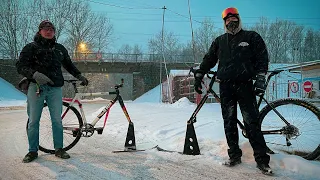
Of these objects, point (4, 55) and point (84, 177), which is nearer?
point (84, 177)

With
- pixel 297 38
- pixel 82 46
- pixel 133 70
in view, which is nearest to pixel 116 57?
pixel 133 70

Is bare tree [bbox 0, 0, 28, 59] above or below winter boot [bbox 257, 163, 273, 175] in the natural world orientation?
above

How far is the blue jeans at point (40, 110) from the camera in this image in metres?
4.04

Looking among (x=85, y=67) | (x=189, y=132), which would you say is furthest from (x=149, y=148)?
(x=85, y=67)

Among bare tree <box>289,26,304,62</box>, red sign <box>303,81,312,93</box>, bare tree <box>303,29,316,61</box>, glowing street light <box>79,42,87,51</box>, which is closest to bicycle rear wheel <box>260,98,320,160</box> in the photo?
bare tree <box>303,29,316,61</box>

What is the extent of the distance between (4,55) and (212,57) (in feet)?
144

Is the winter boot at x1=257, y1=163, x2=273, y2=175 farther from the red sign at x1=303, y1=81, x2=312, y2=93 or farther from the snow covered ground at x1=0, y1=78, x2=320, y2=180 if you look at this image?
the red sign at x1=303, y1=81, x2=312, y2=93

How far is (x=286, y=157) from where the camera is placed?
348 centimetres

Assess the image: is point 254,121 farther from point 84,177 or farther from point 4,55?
point 4,55

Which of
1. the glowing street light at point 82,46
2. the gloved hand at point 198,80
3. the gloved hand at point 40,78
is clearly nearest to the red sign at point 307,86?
the gloved hand at point 198,80

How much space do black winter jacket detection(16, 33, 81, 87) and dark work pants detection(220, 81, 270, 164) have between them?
2489mm

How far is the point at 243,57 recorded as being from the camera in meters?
3.52

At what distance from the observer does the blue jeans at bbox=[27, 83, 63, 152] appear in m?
4.04

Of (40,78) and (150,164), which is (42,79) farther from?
(150,164)
